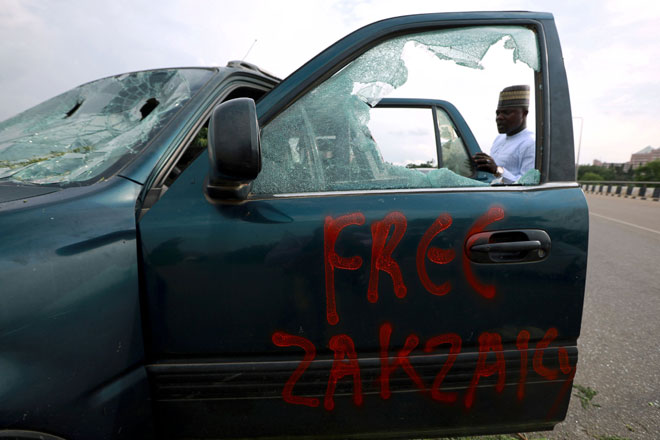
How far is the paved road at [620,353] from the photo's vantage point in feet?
6.90

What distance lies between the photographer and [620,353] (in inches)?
114

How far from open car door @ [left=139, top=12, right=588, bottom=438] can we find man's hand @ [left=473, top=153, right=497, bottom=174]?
1.50 feet

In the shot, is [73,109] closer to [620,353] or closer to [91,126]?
[91,126]

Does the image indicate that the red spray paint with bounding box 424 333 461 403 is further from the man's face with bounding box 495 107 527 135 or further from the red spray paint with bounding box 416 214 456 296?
the man's face with bounding box 495 107 527 135

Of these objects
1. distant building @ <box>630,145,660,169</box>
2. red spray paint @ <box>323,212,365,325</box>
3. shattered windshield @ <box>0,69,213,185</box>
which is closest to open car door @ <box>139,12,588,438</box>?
red spray paint @ <box>323,212,365,325</box>

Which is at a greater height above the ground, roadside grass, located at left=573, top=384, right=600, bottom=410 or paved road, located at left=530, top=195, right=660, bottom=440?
paved road, located at left=530, top=195, right=660, bottom=440

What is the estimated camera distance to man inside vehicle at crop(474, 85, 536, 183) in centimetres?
156

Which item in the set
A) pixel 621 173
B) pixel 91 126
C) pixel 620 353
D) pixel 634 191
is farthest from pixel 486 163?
pixel 621 173

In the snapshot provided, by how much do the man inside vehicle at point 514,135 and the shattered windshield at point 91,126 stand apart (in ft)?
4.39

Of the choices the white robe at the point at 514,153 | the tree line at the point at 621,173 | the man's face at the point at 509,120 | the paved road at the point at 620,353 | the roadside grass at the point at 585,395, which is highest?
the man's face at the point at 509,120

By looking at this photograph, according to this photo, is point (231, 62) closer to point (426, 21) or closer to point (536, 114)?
point (426, 21)

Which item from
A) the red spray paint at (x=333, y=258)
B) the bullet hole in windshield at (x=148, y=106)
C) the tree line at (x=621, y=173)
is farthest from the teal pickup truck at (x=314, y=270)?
the tree line at (x=621, y=173)

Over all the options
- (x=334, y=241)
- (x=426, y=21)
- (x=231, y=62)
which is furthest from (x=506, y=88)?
(x=231, y=62)

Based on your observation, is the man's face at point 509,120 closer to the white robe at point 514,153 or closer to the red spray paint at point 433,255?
the white robe at point 514,153
